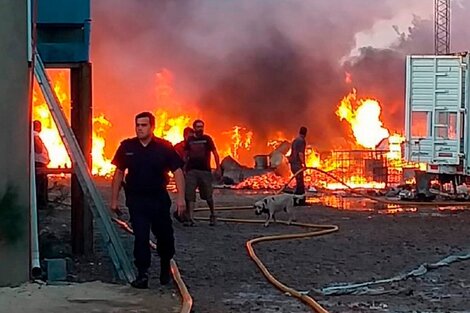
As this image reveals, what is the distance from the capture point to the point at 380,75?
36.8 meters

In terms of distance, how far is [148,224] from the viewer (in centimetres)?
925

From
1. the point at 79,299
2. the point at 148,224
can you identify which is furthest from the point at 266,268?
the point at 79,299

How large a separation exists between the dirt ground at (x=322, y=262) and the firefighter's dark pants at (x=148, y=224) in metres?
0.34

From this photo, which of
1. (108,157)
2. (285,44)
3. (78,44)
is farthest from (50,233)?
(285,44)

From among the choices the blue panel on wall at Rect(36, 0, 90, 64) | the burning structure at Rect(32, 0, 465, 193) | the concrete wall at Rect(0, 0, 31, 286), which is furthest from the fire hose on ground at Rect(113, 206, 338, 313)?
the burning structure at Rect(32, 0, 465, 193)

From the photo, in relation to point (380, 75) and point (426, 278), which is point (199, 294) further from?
point (380, 75)

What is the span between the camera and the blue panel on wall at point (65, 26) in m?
11.5

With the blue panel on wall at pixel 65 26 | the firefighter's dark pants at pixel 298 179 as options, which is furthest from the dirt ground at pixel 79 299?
the firefighter's dark pants at pixel 298 179

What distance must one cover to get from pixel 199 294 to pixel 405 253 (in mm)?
3812

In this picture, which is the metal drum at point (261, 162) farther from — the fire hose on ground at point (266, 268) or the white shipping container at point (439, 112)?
the fire hose on ground at point (266, 268)

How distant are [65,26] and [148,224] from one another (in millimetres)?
3412

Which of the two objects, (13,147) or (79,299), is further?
(13,147)

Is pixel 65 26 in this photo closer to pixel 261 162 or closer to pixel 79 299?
pixel 79 299

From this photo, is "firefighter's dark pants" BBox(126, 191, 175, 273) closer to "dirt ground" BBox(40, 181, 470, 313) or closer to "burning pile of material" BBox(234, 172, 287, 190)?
"dirt ground" BBox(40, 181, 470, 313)
